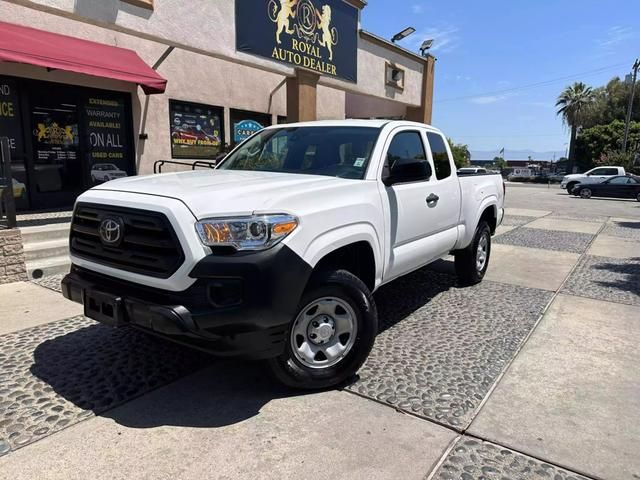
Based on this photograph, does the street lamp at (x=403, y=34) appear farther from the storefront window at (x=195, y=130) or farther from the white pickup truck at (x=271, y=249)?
the white pickup truck at (x=271, y=249)

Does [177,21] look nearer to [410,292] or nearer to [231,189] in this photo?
[410,292]

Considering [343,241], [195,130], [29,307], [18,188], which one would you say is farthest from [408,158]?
[195,130]

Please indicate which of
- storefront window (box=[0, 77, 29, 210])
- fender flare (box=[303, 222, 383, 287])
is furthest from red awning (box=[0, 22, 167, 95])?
fender flare (box=[303, 222, 383, 287])

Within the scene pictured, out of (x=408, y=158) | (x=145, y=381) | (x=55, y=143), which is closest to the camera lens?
(x=145, y=381)

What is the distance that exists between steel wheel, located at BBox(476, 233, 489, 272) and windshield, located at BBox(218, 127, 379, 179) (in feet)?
8.66

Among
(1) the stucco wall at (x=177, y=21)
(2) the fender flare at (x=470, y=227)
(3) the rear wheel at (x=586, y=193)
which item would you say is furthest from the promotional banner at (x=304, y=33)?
(3) the rear wheel at (x=586, y=193)

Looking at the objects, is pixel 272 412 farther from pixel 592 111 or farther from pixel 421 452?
pixel 592 111

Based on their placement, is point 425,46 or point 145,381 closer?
point 145,381

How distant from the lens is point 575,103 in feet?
192

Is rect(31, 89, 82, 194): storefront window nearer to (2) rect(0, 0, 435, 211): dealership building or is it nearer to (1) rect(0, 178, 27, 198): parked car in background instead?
(2) rect(0, 0, 435, 211): dealership building

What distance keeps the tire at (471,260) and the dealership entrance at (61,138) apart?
24.3 feet

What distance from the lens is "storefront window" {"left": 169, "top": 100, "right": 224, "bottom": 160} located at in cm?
1096

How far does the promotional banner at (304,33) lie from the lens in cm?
1116

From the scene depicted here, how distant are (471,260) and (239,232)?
3954mm
